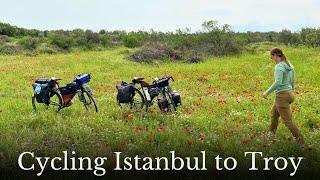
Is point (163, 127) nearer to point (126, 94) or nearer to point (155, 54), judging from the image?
point (126, 94)

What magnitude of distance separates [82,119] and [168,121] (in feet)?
7.65

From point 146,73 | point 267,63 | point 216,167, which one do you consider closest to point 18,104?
point 216,167

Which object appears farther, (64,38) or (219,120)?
(64,38)

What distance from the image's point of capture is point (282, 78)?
12.8 metres

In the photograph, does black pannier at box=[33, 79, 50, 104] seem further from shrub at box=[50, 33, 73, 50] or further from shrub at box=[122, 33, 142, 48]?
shrub at box=[50, 33, 73, 50]

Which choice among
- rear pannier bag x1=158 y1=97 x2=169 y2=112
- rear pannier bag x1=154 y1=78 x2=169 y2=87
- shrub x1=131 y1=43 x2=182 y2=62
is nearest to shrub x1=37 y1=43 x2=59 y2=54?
shrub x1=131 y1=43 x2=182 y2=62

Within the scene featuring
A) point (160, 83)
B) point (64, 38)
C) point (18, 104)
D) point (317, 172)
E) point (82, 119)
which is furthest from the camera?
point (64, 38)

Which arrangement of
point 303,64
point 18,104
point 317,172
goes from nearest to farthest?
point 317,172, point 18,104, point 303,64

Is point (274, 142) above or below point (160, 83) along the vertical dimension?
below

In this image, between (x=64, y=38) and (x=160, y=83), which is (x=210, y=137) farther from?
(x=64, y=38)

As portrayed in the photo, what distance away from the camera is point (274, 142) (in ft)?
41.0

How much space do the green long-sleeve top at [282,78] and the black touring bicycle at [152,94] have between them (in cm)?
387

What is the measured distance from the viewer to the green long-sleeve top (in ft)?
42.0

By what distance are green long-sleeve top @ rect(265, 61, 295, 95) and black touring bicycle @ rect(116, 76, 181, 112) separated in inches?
152
